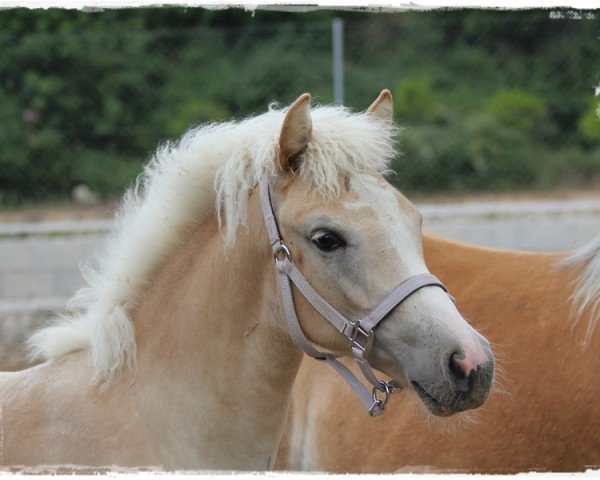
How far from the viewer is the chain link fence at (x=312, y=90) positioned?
325 inches

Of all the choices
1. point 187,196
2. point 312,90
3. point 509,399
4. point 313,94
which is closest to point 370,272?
point 187,196

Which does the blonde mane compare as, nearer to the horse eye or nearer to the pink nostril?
the horse eye

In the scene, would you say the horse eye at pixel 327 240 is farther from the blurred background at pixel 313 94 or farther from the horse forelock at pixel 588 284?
the blurred background at pixel 313 94

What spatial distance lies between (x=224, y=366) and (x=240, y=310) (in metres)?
0.17

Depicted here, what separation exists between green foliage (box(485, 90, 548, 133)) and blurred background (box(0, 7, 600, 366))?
0.02m

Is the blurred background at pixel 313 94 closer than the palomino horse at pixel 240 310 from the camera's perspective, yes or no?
No

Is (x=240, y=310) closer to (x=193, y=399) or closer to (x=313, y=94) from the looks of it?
(x=193, y=399)

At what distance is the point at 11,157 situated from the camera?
8.39 metres

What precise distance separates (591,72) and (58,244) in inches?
231

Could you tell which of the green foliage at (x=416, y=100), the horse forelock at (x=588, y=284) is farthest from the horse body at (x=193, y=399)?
the green foliage at (x=416, y=100)

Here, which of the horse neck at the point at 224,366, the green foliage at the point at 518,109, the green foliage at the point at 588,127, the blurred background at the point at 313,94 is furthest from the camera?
the green foliage at the point at 518,109

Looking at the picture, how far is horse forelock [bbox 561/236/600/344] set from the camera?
2.79 metres

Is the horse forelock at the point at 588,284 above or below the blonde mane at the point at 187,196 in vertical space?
below

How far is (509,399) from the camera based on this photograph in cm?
284
